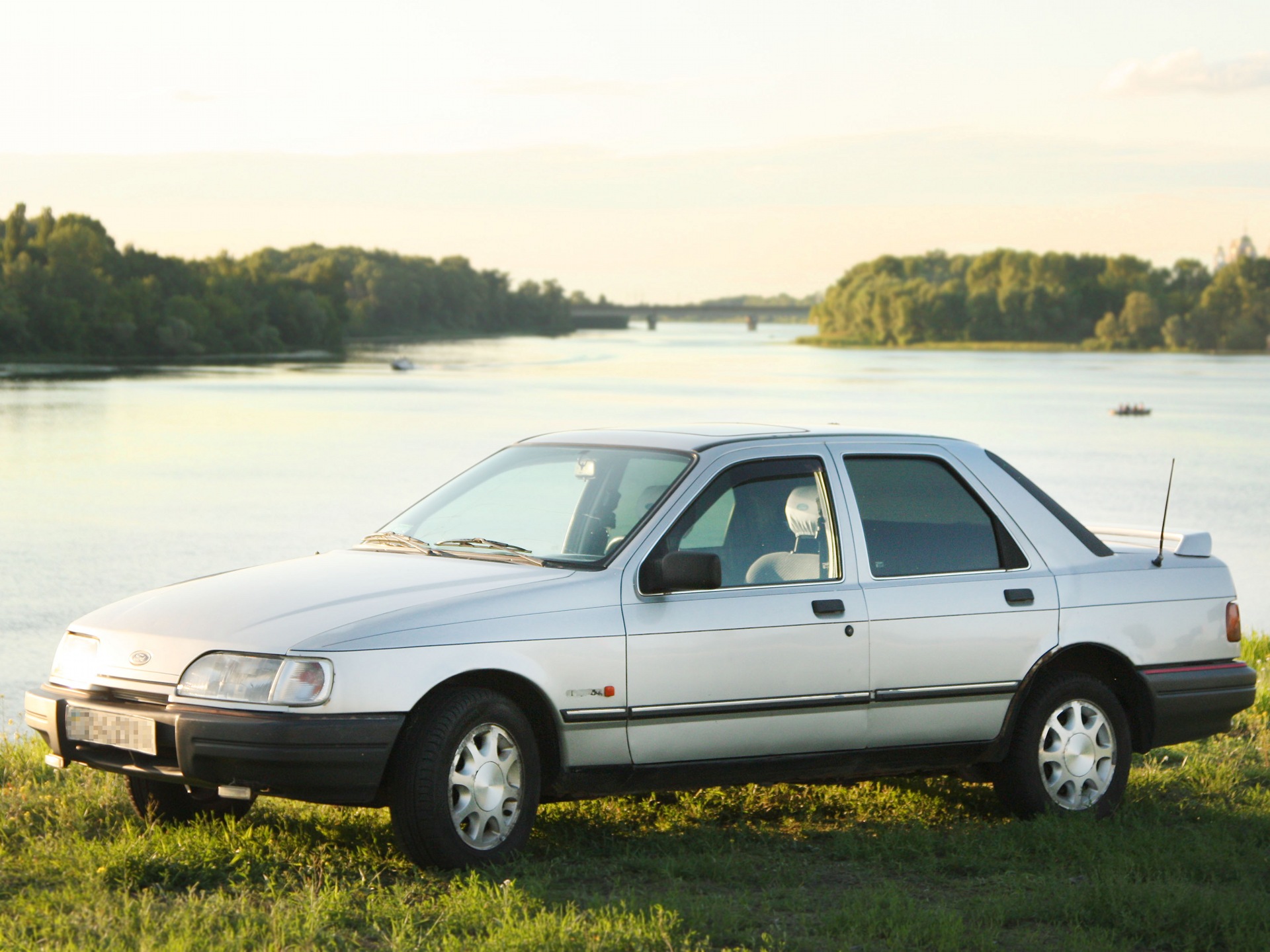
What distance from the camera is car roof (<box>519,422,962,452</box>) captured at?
6461 mm

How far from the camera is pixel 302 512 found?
33469mm

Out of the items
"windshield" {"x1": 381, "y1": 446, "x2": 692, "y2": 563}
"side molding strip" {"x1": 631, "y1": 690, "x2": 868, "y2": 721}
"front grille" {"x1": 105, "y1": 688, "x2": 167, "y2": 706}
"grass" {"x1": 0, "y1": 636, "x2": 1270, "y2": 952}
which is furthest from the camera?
"windshield" {"x1": 381, "y1": 446, "x2": 692, "y2": 563}

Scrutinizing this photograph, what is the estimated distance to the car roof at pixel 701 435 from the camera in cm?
646

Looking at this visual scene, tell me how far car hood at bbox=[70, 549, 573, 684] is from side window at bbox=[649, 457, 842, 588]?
667 mm

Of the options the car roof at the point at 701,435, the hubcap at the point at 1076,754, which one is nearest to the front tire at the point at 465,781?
the car roof at the point at 701,435

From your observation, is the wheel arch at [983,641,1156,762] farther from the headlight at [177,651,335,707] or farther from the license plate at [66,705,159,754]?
the license plate at [66,705,159,754]

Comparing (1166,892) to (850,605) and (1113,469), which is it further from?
(1113,469)

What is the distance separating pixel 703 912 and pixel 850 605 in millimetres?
1562

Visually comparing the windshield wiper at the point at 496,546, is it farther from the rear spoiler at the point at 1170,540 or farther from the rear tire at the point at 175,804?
the rear spoiler at the point at 1170,540

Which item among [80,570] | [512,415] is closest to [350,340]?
[512,415]

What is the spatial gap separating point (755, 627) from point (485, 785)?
1.21 m

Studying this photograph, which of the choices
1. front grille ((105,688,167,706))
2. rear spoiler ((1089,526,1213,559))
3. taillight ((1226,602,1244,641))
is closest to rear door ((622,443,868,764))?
front grille ((105,688,167,706))

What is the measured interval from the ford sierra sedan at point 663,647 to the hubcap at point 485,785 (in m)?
0.01

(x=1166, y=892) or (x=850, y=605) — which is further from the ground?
(x=850, y=605)
